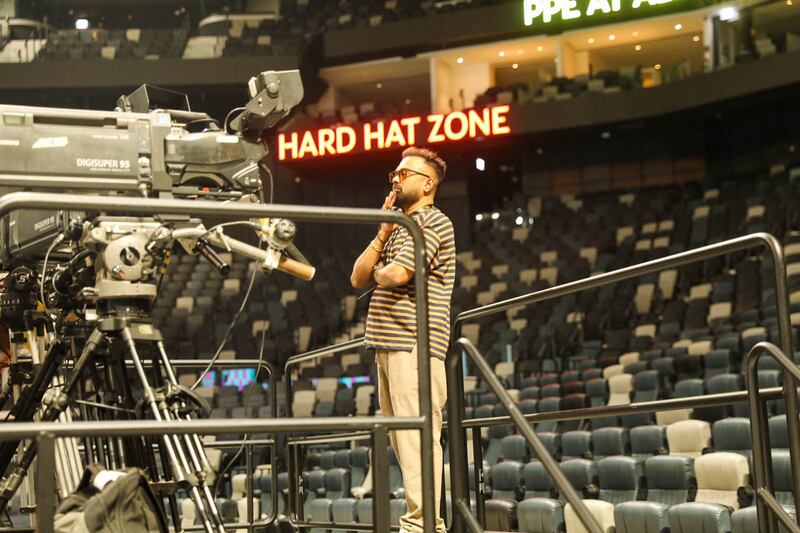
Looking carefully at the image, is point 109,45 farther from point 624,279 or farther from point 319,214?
point 319,214

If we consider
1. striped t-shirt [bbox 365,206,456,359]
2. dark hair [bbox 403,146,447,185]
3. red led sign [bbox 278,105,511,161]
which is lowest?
striped t-shirt [bbox 365,206,456,359]

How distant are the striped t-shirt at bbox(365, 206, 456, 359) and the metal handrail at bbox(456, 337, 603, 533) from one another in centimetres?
45

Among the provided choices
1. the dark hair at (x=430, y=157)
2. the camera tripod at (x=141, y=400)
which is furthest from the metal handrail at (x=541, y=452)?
the dark hair at (x=430, y=157)

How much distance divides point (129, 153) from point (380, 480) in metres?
1.15

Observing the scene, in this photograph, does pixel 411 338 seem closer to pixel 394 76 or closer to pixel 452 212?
pixel 452 212

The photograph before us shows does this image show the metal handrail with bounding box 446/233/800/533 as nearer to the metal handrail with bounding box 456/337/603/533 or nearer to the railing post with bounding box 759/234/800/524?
the railing post with bounding box 759/234/800/524

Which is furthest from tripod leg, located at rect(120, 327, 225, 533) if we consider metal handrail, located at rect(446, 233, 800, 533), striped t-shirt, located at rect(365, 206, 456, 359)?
striped t-shirt, located at rect(365, 206, 456, 359)

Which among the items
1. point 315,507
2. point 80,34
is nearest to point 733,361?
point 315,507

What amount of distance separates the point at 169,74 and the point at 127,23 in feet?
15.6

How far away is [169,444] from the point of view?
231cm

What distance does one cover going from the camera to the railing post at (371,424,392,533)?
217 cm

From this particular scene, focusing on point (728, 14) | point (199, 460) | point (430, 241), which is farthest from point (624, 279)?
point (728, 14)

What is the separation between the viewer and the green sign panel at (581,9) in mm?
15477

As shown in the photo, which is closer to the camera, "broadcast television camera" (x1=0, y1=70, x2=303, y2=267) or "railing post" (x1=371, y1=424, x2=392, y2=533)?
"railing post" (x1=371, y1=424, x2=392, y2=533)
